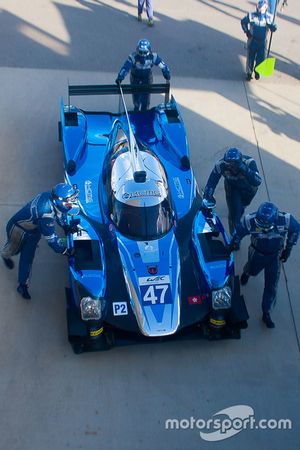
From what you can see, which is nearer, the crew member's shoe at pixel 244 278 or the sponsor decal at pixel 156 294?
the sponsor decal at pixel 156 294

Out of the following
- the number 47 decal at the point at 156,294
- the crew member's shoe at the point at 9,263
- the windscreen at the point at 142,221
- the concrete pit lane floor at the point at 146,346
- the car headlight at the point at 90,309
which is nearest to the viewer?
the concrete pit lane floor at the point at 146,346

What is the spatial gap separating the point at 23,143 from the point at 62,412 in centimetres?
448

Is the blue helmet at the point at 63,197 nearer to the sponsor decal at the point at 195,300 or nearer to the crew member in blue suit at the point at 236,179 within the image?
the sponsor decal at the point at 195,300

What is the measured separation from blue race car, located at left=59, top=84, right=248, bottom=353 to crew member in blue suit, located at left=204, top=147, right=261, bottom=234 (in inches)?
13.9

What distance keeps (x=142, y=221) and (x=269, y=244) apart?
1348 mm

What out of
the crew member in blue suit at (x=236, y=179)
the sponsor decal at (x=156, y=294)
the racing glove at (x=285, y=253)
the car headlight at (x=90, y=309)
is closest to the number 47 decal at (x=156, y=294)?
the sponsor decal at (x=156, y=294)

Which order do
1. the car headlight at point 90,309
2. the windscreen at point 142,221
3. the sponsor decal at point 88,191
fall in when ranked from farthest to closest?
1. the sponsor decal at point 88,191
2. the windscreen at point 142,221
3. the car headlight at point 90,309

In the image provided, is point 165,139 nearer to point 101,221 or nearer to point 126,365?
point 101,221

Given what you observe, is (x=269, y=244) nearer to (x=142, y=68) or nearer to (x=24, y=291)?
(x=24, y=291)

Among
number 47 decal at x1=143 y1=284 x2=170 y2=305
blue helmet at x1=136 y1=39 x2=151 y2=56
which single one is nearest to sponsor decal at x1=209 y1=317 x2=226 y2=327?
number 47 decal at x1=143 y1=284 x2=170 y2=305

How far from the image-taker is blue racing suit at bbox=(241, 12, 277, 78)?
32.2 ft

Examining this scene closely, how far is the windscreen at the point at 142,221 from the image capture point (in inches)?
242

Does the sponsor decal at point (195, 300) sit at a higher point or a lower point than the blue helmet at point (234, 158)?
lower

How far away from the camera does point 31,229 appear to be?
236 inches
